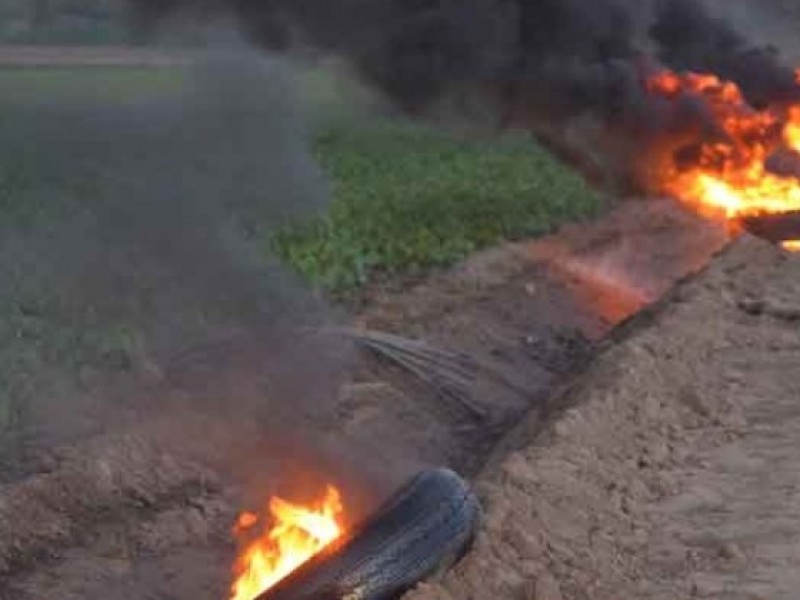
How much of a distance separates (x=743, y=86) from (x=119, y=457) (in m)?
11.5

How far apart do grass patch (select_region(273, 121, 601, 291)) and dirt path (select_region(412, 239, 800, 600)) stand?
3.82 metres

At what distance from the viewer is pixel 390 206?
22.5m

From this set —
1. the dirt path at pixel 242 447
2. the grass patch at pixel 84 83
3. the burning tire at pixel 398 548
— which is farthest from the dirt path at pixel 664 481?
the grass patch at pixel 84 83

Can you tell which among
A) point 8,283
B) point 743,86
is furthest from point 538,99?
point 8,283

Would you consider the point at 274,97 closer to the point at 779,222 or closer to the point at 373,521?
the point at 779,222

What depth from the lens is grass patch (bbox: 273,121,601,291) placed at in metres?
18.8

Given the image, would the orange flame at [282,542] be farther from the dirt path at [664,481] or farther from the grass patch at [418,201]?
the grass patch at [418,201]

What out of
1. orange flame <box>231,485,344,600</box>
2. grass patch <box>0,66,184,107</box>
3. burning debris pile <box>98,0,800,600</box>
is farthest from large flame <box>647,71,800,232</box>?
orange flame <box>231,485,344,600</box>

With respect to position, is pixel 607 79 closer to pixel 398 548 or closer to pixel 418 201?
pixel 418 201

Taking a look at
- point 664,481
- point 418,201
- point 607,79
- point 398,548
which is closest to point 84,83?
point 418,201

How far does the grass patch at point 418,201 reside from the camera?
61.7ft

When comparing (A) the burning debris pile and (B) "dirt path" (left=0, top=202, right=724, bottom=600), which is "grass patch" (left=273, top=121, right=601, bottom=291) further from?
(A) the burning debris pile

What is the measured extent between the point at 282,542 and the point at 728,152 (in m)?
11.7

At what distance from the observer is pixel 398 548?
8.82m
